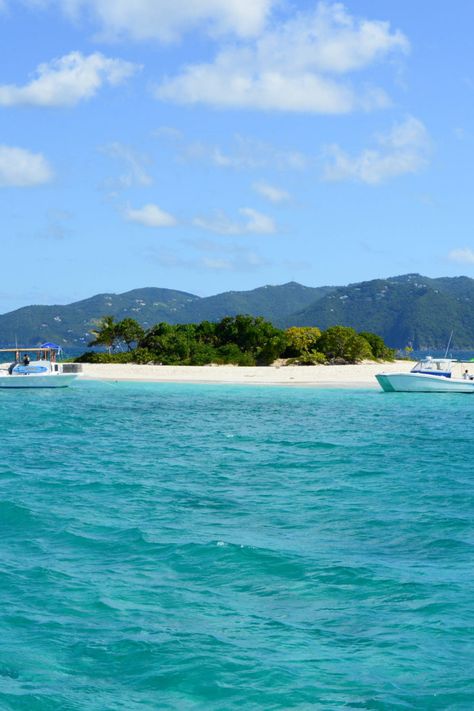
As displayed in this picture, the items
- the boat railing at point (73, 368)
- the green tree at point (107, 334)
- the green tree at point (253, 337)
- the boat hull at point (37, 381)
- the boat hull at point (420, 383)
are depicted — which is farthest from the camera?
the green tree at point (107, 334)

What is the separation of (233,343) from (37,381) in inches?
669

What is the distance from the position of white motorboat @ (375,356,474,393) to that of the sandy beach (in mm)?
3768

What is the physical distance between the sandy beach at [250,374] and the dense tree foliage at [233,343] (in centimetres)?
212

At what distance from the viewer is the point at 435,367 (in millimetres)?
41406

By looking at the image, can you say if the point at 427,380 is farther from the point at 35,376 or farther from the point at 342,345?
the point at 35,376

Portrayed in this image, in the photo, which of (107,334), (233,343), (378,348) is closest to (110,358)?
(107,334)

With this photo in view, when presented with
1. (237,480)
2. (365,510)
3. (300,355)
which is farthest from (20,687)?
(300,355)

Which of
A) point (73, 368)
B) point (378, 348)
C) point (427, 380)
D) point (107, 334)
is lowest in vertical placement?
point (427, 380)

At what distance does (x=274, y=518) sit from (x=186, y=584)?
12.0 feet

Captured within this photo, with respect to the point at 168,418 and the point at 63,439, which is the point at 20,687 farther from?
the point at 168,418

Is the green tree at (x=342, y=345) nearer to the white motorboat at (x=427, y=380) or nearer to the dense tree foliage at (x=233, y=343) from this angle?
the dense tree foliage at (x=233, y=343)

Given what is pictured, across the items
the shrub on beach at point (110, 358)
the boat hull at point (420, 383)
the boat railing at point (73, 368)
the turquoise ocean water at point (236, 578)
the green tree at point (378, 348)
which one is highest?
the green tree at point (378, 348)

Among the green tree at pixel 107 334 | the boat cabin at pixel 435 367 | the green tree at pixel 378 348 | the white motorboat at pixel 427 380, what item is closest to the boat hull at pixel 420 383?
the white motorboat at pixel 427 380

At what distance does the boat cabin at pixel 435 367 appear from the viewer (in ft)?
135
